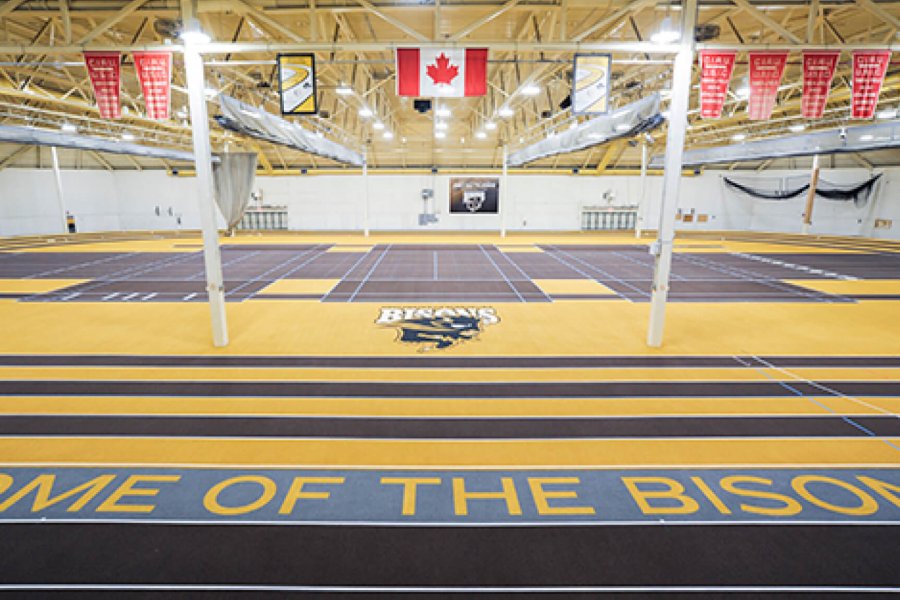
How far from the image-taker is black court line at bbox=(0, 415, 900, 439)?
4.59 metres

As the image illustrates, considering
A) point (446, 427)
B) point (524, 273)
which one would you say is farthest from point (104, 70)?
point (524, 273)

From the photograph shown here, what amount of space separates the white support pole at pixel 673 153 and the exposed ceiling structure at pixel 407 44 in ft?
1.08

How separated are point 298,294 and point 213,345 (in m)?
4.14

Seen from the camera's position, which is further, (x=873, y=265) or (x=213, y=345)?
(x=873, y=265)

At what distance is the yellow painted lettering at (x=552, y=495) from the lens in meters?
3.45

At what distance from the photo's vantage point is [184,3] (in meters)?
6.50

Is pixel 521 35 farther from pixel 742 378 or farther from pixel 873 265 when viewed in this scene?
pixel 873 265

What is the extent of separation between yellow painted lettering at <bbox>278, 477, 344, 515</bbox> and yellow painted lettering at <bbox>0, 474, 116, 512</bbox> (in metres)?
1.52

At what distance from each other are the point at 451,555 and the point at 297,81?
25.2 feet

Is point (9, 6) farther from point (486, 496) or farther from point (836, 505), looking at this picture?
point (836, 505)

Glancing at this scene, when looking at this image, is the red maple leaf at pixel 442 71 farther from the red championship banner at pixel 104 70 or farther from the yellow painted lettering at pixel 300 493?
the yellow painted lettering at pixel 300 493

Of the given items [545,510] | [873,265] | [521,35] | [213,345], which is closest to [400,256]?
[521,35]

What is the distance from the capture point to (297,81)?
779 centimetres

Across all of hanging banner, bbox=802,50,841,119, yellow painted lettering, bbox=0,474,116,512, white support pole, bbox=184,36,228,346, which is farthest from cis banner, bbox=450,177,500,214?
yellow painted lettering, bbox=0,474,116,512
